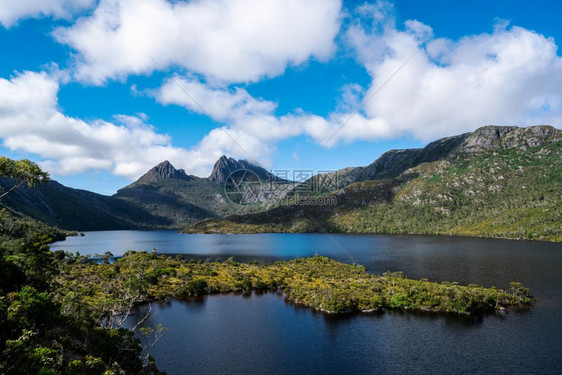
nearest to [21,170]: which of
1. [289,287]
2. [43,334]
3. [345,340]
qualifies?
[43,334]

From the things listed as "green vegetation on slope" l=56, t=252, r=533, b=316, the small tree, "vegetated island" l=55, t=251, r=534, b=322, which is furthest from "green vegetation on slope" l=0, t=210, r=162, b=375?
the small tree

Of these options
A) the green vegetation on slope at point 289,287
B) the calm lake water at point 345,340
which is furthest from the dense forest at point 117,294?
the calm lake water at point 345,340

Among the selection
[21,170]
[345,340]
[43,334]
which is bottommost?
[345,340]

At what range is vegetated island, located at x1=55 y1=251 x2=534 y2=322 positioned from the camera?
80.9m

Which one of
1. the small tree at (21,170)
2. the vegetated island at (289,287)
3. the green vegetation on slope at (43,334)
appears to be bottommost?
the vegetated island at (289,287)

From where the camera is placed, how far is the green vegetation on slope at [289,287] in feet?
266

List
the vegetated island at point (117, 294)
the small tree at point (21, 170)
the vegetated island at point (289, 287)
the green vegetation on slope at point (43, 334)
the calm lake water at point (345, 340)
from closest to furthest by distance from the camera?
1. the green vegetation on slope at point (43, 334)
2. the vegetated island at point (117, 294)
3. the small tree at point (21, 170)
4. the calm lake water at point (345, 340)
5. the vegetated island at point (289, 287)

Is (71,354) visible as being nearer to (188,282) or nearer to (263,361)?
(263,361)

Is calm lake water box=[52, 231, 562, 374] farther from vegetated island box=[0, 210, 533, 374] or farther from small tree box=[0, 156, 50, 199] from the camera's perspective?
small tree box=[0, 156, 50, 199]

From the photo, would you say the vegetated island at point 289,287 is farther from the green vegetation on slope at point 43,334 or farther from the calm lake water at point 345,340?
the green vegetation on slope at point 43,334

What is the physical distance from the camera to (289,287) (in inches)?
4176

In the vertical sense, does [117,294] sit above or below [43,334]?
below

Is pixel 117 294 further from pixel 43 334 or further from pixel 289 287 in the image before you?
pixel 43 334

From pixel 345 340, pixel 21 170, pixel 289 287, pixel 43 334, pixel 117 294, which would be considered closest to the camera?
pixel 43 334
